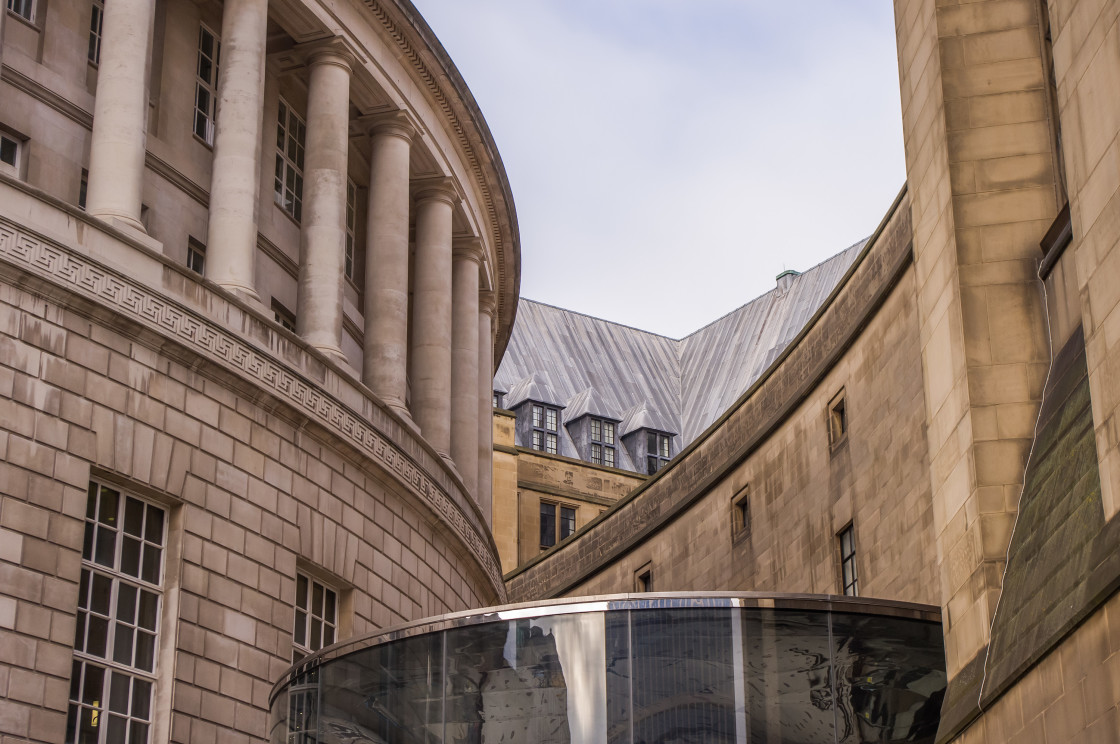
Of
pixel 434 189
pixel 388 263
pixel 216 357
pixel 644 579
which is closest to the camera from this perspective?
pixel 216 357

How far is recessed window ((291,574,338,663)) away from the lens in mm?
29109

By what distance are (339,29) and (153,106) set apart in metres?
5.46

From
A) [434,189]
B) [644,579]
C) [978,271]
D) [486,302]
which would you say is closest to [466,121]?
[434,189]

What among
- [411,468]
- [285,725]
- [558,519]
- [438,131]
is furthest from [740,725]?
[558,519]

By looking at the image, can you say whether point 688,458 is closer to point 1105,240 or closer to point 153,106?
point 153,106

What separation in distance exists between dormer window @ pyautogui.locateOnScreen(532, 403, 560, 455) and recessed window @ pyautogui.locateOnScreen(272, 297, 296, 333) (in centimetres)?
4549

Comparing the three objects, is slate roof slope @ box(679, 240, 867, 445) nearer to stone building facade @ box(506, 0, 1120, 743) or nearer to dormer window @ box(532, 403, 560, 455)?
dormer window @ box(532, 403, 560, 455)

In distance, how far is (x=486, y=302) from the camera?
48.5 m

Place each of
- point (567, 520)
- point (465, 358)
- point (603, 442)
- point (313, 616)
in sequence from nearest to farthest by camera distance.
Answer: point (313, 616) → point (465, 358) → point (567, 520) → point (603, 442)

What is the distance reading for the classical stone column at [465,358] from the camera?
4266 centimetres

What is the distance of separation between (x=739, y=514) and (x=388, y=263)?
449 inches

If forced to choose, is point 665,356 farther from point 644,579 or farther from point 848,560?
point 848,560

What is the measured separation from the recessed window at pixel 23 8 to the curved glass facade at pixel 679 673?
16.5 m

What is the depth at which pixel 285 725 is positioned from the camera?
21609 millimetres
